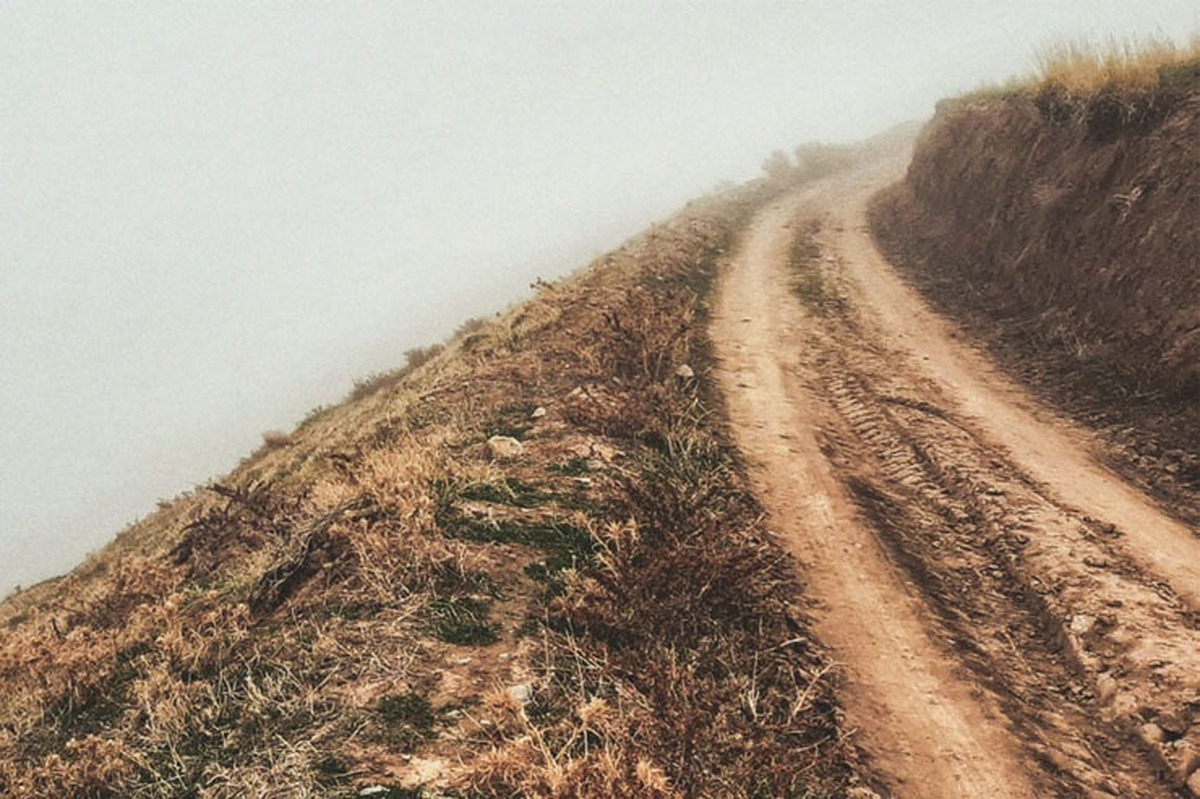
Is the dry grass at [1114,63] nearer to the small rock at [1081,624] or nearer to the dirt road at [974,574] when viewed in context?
the dirt road at [974,574]

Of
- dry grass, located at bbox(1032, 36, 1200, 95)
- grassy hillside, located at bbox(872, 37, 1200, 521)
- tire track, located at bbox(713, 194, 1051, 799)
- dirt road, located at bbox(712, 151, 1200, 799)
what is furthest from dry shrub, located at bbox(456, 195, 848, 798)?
dry grass, located at bbox(1032, 36, 1200, 95)

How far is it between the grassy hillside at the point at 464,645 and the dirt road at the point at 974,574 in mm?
542

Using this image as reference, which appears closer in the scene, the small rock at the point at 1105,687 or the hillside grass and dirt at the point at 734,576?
the hillside grass and dirt at the point at 734,576

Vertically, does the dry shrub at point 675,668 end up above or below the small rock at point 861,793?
above

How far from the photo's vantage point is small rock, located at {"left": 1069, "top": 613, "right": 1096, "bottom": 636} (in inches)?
205

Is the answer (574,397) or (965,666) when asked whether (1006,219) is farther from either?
(965,666)

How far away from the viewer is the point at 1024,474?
752 centimetres

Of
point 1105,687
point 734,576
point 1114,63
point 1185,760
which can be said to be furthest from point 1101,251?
point 734,576

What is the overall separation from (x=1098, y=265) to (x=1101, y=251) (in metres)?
0.25

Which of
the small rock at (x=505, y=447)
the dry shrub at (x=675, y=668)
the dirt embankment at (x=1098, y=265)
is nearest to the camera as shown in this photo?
the dry shrub at (x=675, y=668)

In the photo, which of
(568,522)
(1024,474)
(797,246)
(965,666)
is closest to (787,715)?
(965,666)

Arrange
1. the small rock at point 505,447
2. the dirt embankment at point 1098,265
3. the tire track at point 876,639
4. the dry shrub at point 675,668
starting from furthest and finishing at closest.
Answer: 1. the dirt embankment at point 1098,265
2. the small rock at point 505,447
3. the tire track at point 876,639
4. the dry shrub at point 675,668

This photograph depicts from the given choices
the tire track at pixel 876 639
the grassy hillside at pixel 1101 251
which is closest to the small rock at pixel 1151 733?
the tire track at pixel 876 639

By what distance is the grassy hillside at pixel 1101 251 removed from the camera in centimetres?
812
